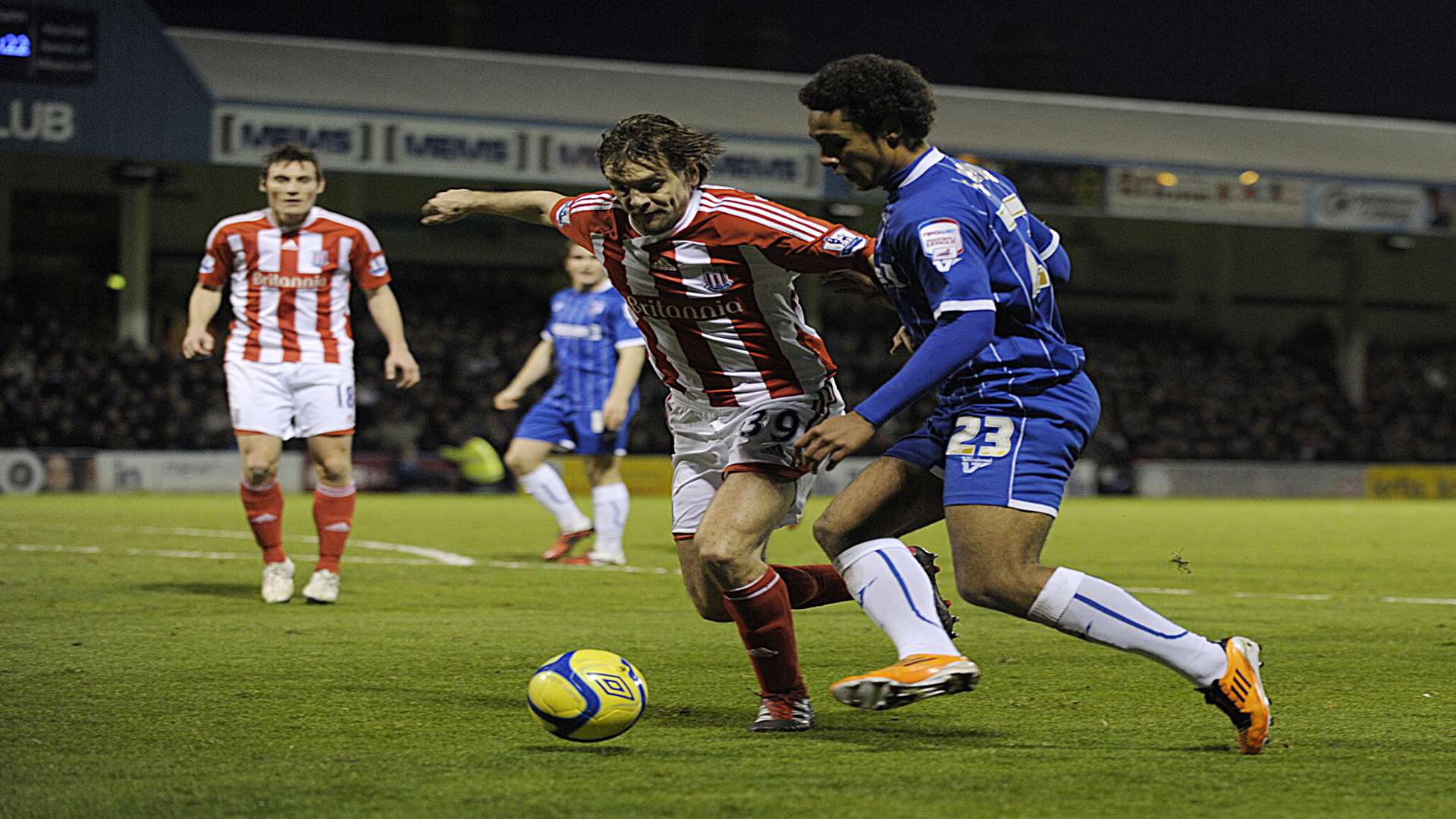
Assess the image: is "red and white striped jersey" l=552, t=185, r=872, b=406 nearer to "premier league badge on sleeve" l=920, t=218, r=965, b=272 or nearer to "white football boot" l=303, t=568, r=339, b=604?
"premier league badge on sleeve" l=920, t=218, r=965, b=272

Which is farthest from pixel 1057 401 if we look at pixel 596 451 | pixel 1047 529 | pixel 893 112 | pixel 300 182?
pixel 596 451

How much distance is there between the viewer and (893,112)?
4.31m

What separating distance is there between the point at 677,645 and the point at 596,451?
4.45m

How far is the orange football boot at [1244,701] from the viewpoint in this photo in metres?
4.18

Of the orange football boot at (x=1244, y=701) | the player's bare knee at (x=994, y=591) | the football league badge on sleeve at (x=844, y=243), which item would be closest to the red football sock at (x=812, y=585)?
the player's bare knee at (x=994, y=591)

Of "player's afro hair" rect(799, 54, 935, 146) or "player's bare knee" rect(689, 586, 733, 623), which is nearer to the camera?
"player's afro hair" rect(799, 54, 935, 146)

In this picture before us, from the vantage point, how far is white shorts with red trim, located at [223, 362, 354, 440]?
7891 mm

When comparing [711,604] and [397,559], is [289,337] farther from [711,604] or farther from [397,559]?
[711,604]

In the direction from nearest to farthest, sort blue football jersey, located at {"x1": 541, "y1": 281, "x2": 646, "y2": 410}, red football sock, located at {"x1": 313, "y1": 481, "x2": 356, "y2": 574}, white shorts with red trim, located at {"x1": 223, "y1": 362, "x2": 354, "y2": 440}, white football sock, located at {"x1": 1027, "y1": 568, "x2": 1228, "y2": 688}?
white football sock, located at {"x1": 1027, "y1": 568, "x2": 1228, "y2": 688}, white shorts with red trim, located at {"x1": 223, "y1": 362, "x2": 354, "y2": 440}, red football sock, located at {"x1": 313, "y1": 481, "x2": 356, "y2": 574}, blue football jersey, located at {"x1": 541, "y1": 281, "x2": 646, "y2": 410}

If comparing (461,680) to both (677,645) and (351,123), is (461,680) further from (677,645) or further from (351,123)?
(351,123)

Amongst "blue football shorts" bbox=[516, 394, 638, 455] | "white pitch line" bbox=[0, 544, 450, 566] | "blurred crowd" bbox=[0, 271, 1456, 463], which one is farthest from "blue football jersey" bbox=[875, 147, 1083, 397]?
"blurred crowd" bbox=[0, 271, 1456, 463]

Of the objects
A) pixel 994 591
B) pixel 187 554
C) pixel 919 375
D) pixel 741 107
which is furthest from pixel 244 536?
pixel 741 107

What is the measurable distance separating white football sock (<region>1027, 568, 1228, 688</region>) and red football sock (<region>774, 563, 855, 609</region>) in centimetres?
90

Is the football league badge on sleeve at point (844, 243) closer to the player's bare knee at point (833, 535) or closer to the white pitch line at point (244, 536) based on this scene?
the player's bare knee at point (833, 535)
